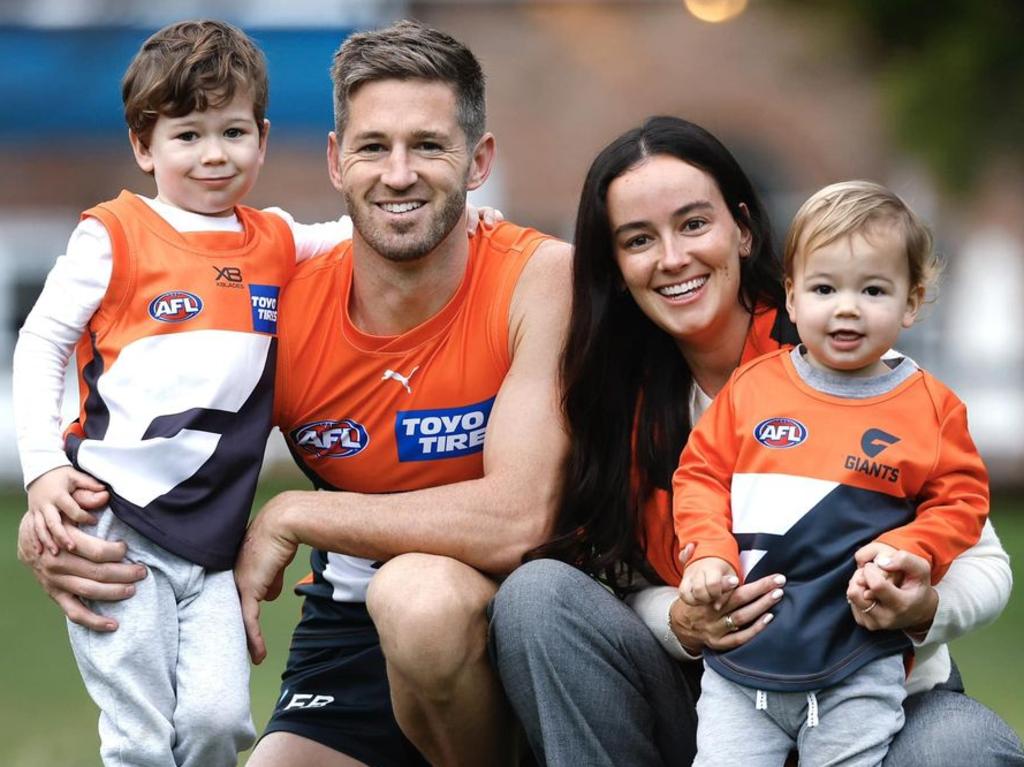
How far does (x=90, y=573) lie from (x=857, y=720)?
1560mm

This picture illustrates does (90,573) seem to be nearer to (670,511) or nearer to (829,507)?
(670,511)

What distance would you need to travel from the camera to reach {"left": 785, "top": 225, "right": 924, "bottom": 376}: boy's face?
124 inches

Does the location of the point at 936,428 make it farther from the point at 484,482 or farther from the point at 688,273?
the point at 484,482

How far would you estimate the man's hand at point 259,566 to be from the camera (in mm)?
3533

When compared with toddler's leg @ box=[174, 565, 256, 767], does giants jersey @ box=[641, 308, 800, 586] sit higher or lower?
higher

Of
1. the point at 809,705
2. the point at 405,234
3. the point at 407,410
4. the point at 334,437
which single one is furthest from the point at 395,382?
the point at 809,705

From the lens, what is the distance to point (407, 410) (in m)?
3.80

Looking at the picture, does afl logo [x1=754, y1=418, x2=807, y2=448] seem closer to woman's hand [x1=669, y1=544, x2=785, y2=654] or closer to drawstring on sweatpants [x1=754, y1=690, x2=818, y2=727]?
woman's hand [x1=669, y1=544, x2=785, y2=654]

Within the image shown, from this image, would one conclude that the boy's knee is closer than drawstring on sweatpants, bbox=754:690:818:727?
No

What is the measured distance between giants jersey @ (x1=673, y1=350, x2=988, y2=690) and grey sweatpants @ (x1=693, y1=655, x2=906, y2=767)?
37mm

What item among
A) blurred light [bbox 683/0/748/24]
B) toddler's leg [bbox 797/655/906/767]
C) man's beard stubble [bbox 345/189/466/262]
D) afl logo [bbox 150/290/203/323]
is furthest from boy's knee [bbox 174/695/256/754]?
blurred light [bbox 683/0/748/24]

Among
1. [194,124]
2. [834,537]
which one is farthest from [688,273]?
[194,124]

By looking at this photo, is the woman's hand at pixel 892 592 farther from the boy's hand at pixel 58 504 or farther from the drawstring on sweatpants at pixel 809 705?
the boy's hand at pixel 58 504

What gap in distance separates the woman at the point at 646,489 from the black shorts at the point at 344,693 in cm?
58
